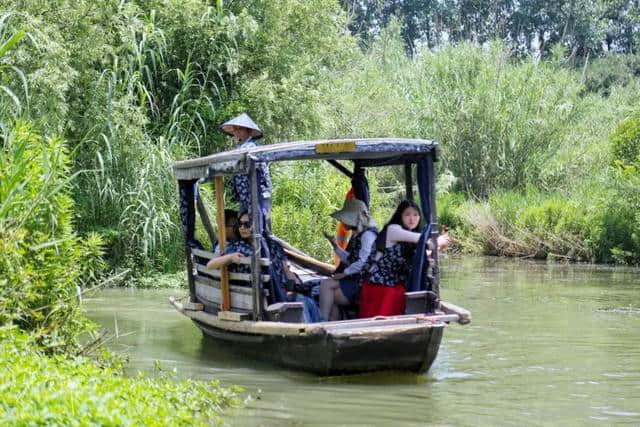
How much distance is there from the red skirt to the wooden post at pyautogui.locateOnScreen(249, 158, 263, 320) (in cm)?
95

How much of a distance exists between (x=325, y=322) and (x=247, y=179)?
161cm

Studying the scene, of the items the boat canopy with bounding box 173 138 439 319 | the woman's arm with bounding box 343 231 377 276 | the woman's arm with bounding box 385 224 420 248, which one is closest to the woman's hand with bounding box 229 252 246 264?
the boat canopy with bounding box 173 138 439 319

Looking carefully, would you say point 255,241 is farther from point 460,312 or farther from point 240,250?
point 460,312

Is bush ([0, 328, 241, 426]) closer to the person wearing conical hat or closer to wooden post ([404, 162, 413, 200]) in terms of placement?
the person wearing conical hat

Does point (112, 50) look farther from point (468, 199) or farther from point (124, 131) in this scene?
point (468, 199)

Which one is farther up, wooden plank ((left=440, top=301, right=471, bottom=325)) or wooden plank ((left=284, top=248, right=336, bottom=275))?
wooden plank ((left=284, top=248, right=336, bottom=275))

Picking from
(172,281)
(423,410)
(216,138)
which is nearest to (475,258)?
(216,138)

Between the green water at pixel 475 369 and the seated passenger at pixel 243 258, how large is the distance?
0.69m

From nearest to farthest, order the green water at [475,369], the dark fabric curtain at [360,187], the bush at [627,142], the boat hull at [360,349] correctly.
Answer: the green water at [475,369] → the boat hull at [360,349] → the dark fabric curtain at [360,187] → the bush at [627,142]

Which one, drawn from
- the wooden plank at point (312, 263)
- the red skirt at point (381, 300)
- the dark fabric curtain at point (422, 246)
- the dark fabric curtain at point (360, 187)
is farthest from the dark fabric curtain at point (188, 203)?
the dark fabric curtain at point (422, 246)

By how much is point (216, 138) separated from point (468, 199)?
9677mm

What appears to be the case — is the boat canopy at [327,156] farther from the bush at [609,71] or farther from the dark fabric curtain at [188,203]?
the bush at [609,71]

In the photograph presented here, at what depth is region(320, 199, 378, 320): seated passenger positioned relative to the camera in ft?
31.5

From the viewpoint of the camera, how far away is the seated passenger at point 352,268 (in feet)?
31.5
